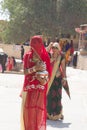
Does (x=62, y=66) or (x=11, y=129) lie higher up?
(x=62, y=66)

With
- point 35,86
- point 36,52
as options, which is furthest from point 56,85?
point 36,52

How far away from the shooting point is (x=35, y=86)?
6566mm

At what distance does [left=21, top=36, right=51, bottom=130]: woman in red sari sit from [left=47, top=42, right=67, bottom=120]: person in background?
82.0 inches

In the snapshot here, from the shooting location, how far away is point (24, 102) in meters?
6.57

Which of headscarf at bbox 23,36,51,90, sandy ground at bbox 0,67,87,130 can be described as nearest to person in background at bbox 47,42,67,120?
sandy ground at bbox 0,67,87,130

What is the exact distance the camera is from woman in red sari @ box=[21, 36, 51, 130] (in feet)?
21.3

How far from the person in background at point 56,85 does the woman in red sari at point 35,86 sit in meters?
2.08

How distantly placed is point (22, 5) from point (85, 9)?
5712 millimetres

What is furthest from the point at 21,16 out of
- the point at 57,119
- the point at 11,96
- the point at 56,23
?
the point at 57,119

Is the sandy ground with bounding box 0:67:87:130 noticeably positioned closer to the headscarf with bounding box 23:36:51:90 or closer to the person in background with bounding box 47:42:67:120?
the person in background with bounding box 47:42:67:120

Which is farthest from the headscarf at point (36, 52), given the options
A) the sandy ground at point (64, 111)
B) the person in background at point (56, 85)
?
the person in background at point (56, 85)

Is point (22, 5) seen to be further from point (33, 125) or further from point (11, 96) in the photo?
point (33, 125)

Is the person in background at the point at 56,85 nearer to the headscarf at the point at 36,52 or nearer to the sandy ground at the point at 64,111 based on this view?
the sandy ground at the point at 64,111

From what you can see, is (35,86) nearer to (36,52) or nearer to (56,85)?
(36,52)
